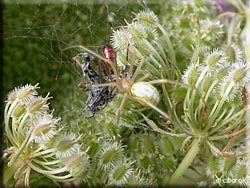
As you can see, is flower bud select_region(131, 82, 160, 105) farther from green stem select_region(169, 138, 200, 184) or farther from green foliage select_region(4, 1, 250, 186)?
green stem select_region(169, 138, 200, 184)

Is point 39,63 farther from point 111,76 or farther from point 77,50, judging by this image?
point 111,76

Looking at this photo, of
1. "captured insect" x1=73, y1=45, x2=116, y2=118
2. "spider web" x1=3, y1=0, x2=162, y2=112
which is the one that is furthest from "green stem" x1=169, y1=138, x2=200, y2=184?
"spider web" x1=3, y1=0, x2=162, y2=112

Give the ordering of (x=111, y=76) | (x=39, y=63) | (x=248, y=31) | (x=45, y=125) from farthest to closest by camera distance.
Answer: (x=248, y=31) < (x=39, y=63) < (x=111, y=76) < (x=45, y=125)

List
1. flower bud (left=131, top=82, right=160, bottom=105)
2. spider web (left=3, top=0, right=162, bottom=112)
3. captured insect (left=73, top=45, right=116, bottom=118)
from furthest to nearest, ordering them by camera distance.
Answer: spider web (left=3, top=0, right=162, bottom=112) → captured insect (left=73, top=45, right=116, bottom=118) → flower bud (left=131, top=82, right=160, bottom=105)

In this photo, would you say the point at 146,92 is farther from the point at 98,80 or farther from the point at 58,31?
the point at 58,31

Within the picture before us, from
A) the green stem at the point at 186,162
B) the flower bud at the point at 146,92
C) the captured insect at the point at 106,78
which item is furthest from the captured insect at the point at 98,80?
the green stem at the point at 186,162

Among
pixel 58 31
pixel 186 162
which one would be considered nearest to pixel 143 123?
pixel 186 162

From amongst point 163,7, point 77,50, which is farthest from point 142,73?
point 163,7

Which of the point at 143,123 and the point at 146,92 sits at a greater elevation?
the point at 146,92
